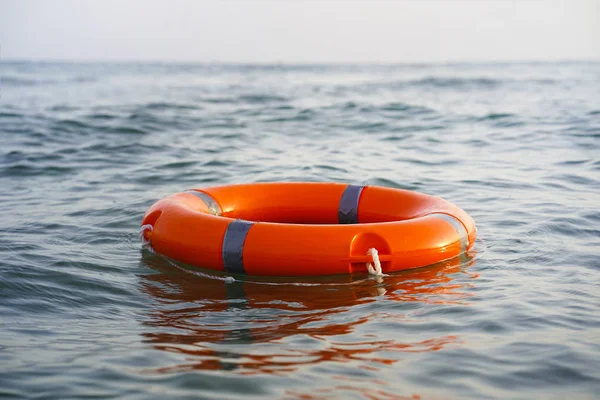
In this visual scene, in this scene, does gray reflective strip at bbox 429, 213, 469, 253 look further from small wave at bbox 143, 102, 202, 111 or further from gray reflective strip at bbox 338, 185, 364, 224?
small wave at bbox 143, 102, 202, 111

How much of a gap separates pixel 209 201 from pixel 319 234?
113cm

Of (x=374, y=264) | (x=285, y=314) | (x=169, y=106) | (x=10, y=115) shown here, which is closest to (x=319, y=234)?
(x=374, y=264)

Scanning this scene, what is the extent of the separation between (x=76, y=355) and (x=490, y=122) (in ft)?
31.5

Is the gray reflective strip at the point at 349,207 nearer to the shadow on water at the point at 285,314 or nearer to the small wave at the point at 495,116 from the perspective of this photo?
the shadow on water at the point at 285,314

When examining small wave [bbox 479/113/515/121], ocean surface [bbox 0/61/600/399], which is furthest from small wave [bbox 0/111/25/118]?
small wave [bbox 479/113/515/121]

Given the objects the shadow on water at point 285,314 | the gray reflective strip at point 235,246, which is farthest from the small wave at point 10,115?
the gray reflective strip at point 235,246

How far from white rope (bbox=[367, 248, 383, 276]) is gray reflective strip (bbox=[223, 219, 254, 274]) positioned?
72 cm

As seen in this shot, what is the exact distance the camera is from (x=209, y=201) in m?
4.85

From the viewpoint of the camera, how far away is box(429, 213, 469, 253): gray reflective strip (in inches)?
170

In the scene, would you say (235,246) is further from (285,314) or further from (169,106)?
(169,106)

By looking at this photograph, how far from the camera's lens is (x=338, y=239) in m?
3.99

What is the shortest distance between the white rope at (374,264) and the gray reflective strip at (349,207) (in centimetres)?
84

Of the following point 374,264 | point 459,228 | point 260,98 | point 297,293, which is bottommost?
point 297,293

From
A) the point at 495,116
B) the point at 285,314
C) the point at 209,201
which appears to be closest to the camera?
the point at 285,314
